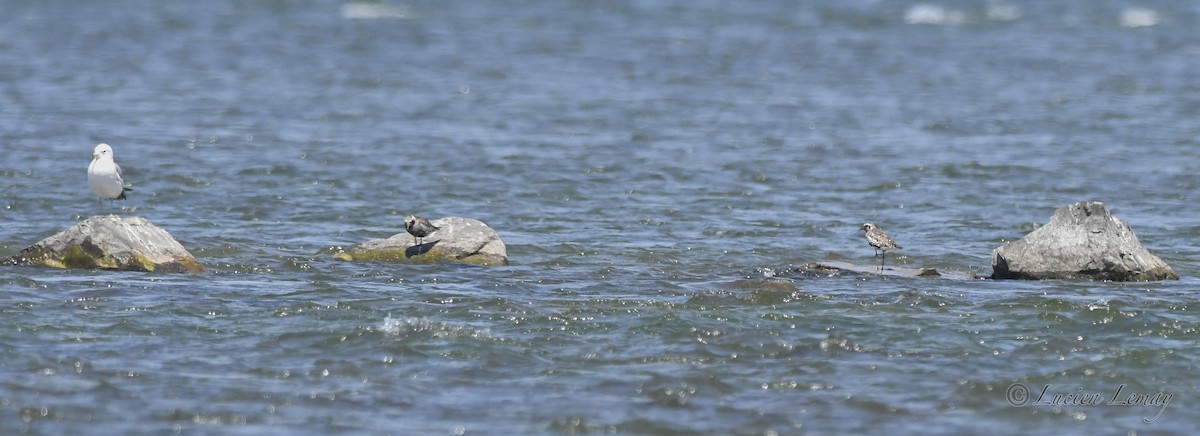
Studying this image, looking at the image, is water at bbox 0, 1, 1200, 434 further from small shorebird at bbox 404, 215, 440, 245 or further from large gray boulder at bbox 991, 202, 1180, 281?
small shorebird at bbox 404, 215, 440, 245

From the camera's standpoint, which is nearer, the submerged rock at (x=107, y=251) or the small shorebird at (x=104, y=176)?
the submerged rock at (x=107, y=251)

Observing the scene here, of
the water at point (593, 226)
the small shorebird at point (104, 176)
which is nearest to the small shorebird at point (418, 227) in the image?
the water at point (593, 226)

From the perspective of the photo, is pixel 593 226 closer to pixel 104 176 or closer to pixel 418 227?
pixel 418 227

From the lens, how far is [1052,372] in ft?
34.3

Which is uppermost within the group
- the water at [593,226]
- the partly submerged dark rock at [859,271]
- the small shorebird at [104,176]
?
the small shorebird at [104,176]

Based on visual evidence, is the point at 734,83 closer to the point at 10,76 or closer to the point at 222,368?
the point at 10,76

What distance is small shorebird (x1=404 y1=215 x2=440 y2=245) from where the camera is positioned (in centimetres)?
1457

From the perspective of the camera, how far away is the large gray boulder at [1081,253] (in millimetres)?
13930

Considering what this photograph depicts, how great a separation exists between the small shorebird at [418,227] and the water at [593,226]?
0.47m

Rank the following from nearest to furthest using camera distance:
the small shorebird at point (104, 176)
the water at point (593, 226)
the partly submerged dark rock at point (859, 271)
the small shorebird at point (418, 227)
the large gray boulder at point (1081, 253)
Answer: the water at point (593, 226)
the large gray boulder at point (1081, 253)
the partly submerged dark rock at point (859, 271)
the small shorebird at point (418, 227)
the small shorebird at point (104, 176)

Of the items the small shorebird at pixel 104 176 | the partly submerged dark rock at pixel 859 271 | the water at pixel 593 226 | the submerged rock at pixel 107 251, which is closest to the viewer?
the water at pixel 593 226

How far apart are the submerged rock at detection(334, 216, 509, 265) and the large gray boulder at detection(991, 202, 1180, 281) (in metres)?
4.76

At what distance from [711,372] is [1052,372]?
91.8 inches

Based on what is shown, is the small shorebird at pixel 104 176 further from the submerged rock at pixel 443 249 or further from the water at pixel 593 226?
the submerged rock at pixel 443 249
